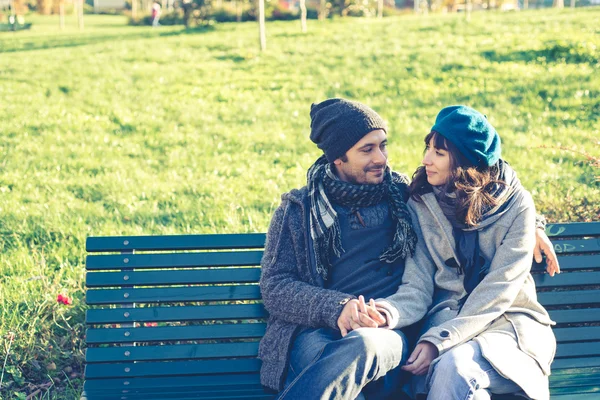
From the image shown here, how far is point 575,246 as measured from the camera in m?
3.93

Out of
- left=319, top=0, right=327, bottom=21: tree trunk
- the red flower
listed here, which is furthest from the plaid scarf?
left=319, top=0, right=327, bottom=21: tree trunk

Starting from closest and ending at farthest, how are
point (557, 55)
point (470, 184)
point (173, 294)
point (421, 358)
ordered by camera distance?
point (421, 358)
point (470, 184)
point (173, 294)
point (557, 55)

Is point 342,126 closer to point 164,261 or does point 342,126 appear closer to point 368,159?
point 368,159

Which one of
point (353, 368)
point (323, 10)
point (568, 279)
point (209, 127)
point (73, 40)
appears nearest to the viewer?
point (353, 368)

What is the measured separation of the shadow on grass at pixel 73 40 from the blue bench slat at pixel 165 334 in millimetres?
16607

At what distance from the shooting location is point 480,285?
3.40 metres

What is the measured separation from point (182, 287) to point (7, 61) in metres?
13.5

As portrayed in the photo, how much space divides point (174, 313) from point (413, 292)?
1173 millimetres

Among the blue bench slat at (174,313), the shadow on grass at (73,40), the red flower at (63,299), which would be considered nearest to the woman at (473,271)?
the blue bench slat at (174,313)

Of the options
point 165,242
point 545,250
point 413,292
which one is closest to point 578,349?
point 545,250

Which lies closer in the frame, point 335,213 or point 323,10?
point 335,213

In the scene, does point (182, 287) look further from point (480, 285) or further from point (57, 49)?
point (57, 49)

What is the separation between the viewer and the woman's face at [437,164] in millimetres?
3523

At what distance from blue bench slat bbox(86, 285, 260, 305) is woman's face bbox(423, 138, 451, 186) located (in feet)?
3.38
